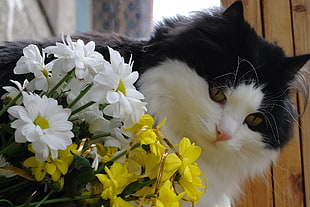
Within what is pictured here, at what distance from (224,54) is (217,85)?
89mm

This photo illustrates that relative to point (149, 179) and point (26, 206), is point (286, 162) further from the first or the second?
point (26, 206)

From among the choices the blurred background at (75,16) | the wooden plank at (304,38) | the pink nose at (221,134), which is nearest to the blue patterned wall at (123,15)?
the blurred background at (75,16)

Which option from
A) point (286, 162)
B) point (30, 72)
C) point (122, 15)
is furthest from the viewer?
point (122, 15)

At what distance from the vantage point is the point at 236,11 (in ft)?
3.67

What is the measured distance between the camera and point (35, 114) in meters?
0.57

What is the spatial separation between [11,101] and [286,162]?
1.08 meters

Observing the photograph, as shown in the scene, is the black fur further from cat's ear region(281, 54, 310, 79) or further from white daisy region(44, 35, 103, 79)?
white daisy region(44, 35, 103, 79)

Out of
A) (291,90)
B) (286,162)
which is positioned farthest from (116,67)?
(286,162)

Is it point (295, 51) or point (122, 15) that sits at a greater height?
point (122, 15)

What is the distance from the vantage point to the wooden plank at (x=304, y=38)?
1.44 metres

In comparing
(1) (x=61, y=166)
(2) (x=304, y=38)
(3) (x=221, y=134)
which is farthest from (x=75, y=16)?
(1) (x=61, y=166)

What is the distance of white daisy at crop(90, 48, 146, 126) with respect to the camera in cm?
63

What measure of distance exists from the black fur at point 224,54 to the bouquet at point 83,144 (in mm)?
407

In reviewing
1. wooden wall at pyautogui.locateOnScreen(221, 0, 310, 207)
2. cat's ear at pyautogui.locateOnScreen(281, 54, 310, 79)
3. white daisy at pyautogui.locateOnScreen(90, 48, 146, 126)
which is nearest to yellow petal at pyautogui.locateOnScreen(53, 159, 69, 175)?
white daisy at pyautogui.locateOnScreen(90, 48, 146, 126)
